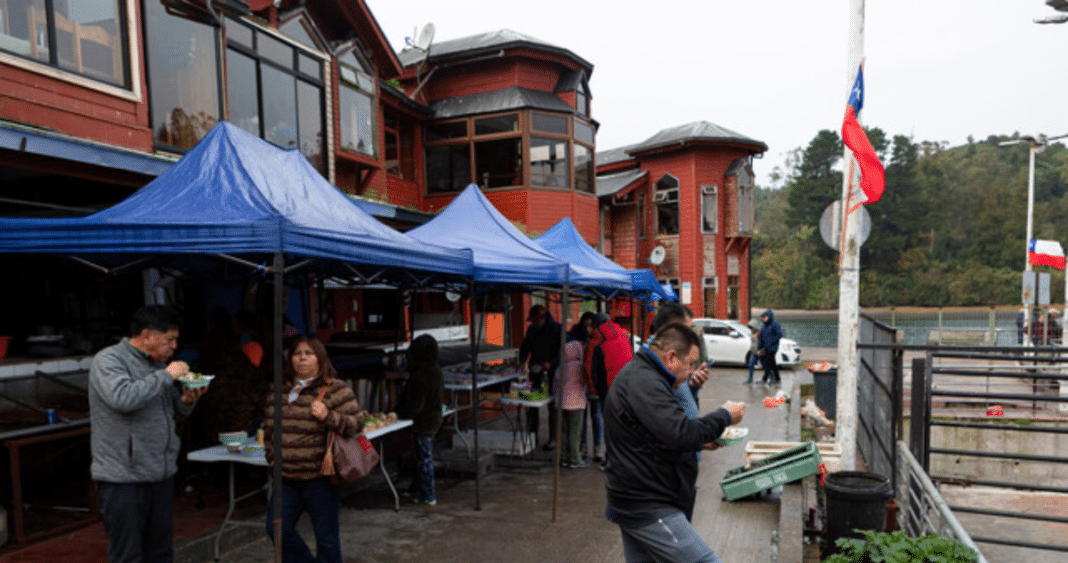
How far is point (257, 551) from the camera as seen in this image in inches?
220

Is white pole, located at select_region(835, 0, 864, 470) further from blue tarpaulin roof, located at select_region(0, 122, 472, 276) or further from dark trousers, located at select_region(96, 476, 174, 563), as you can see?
dark trousers, located at select_region(96, 476, 174, 563)

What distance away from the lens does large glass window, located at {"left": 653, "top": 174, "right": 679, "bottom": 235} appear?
29.5 metres

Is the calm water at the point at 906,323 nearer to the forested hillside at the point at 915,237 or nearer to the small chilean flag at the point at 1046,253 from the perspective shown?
the forested hillside at the point at 915,237

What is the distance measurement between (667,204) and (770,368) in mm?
14028

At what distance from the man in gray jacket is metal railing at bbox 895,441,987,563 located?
4.98 m

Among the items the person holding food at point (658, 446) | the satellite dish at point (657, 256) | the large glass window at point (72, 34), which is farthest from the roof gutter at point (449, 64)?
the person holding food at point (658, 446)

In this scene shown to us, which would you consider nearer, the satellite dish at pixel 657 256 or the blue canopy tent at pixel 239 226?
the blue canopy tent at pixel 239 226

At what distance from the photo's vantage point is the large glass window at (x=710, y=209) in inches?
1146

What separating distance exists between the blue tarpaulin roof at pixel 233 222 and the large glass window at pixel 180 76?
12.2 ft

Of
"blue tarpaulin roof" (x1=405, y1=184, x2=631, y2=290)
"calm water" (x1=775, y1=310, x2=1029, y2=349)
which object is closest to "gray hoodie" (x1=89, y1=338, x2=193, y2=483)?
"blue tarpaulin roof" (x1=405, y1=184, x2=631, y2=290)

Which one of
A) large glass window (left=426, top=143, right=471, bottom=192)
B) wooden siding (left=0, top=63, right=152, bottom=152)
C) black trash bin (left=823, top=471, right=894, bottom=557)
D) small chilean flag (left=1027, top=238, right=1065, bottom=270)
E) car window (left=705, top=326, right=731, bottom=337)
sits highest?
large glass window (left=426, top=143, right=471, bottom=192)

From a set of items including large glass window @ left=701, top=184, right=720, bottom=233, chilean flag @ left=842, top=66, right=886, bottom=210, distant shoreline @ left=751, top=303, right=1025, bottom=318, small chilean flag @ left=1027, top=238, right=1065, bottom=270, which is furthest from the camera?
distant shoreline @ left=751, top=303, right=1025, bottom=318

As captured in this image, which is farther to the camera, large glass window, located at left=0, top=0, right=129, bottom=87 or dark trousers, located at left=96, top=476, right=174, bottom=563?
large glass window, located at left=0, top=0, right=129, bottom=87

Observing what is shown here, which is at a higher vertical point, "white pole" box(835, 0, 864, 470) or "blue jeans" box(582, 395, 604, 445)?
"white pole" box(835, 0, 864, 470)
